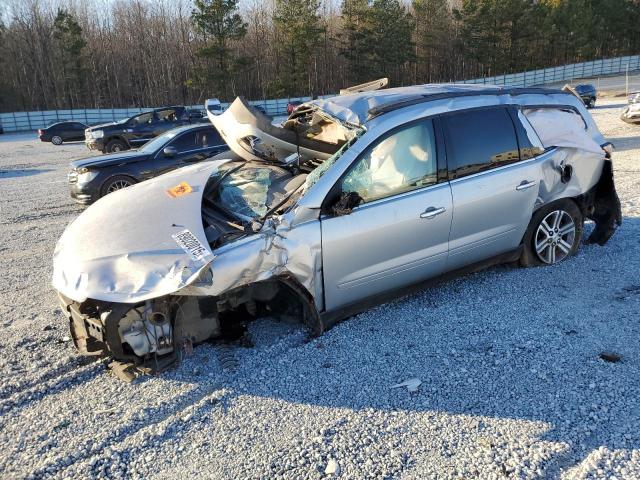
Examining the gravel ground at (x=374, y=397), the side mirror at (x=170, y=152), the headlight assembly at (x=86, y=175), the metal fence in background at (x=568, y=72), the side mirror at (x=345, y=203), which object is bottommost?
the gravel ground at (x=374, y=397)

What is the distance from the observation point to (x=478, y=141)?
4.57 metres

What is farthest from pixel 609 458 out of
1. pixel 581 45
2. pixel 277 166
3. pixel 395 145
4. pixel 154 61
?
pixel 581 45

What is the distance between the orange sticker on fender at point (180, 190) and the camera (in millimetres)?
4246

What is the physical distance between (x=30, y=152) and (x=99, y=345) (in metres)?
23.0

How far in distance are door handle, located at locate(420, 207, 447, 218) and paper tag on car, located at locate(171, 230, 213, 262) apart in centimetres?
175

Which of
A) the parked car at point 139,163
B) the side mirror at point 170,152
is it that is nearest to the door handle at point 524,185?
the parked car at point 139,163

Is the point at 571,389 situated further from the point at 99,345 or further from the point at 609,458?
the point at 99,345

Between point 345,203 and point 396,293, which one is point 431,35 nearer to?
point 396,293

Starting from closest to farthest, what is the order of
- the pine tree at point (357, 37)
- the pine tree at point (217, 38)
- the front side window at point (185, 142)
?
the front side window at point (185, 142), the pine tree at point (217, 38), the pine tree at point (357, 37)

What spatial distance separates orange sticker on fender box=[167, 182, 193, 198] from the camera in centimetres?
425

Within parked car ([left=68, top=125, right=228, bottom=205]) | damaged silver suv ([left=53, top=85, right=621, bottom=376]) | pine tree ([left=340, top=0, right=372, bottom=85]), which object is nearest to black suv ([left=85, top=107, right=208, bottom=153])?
parked car ([left=68, top=125, right=228, bottom=205])

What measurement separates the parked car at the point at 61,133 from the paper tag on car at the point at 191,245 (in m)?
27.3

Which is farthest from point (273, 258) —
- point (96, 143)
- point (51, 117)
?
point (51, 117)

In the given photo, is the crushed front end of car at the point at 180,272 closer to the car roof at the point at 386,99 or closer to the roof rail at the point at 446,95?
the car roof at the point at 386,99
